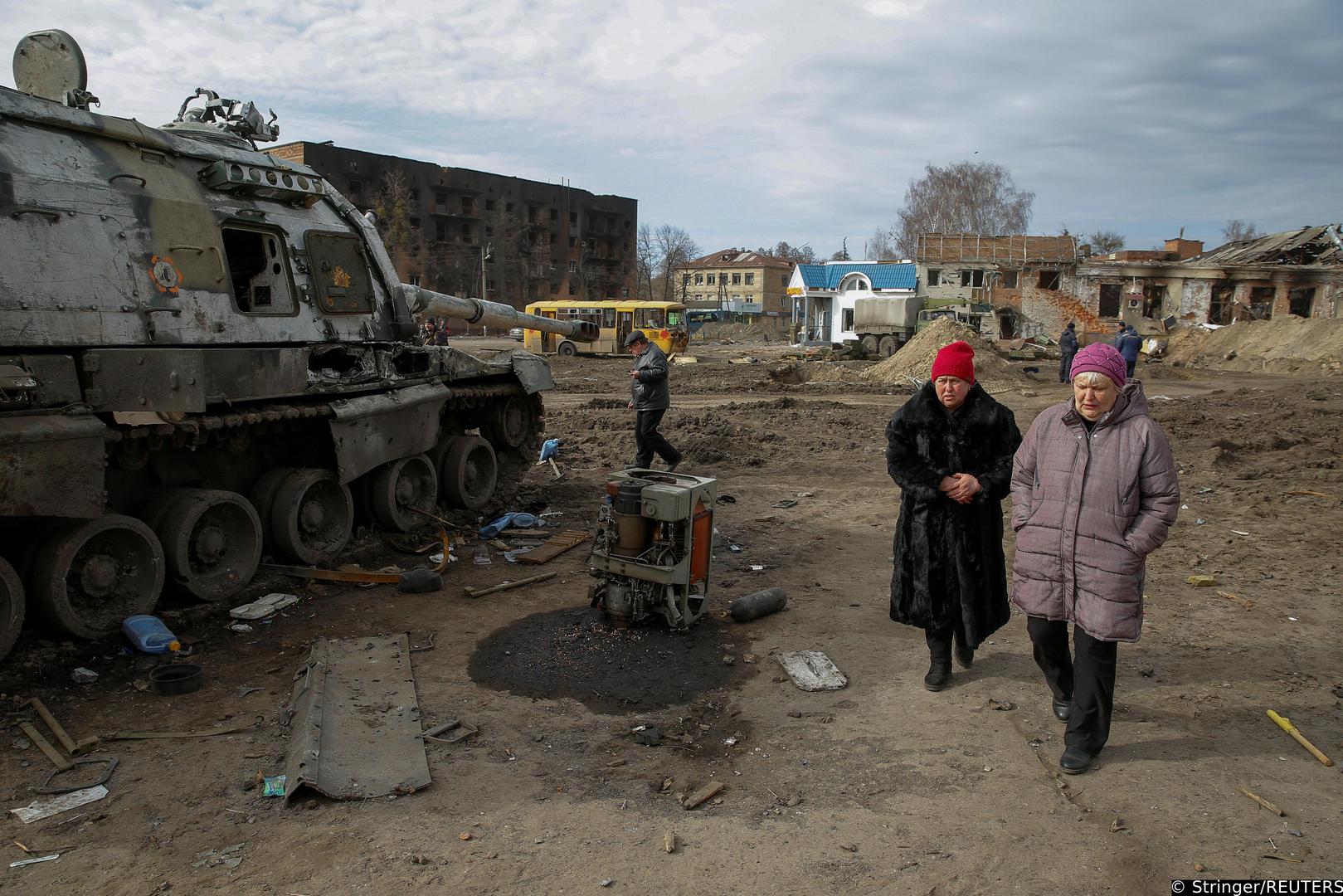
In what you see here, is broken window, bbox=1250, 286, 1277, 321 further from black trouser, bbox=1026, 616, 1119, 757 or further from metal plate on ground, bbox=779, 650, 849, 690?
black trouser, bbox=1026, 616, 1119, 757

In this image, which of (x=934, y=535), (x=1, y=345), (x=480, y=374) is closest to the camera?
(x=934, y=535)

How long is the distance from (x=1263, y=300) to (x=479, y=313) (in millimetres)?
38411

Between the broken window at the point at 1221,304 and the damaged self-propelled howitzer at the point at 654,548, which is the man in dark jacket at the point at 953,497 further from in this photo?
the broken window at the point at 1221,304

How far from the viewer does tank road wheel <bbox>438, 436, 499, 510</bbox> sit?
30.6 feet

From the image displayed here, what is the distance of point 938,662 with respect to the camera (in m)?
5.00

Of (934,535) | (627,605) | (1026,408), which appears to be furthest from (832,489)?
(1026,408)

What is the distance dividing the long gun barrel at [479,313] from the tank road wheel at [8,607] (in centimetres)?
460

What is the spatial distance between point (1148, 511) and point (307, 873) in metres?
3.47

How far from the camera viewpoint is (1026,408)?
18844 mm

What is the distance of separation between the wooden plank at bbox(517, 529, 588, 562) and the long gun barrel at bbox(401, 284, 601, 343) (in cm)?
281

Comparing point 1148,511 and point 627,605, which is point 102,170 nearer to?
point 627,605

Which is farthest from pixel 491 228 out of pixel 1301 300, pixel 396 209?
pixel 1301 300

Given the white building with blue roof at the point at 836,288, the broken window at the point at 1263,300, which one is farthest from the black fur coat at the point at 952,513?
the broken window at the point at 1263,300

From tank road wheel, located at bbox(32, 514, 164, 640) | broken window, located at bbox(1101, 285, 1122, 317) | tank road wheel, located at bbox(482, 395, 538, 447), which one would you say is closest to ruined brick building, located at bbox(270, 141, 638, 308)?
broken window, located at bbox(1101, 285, 1122, 317)
